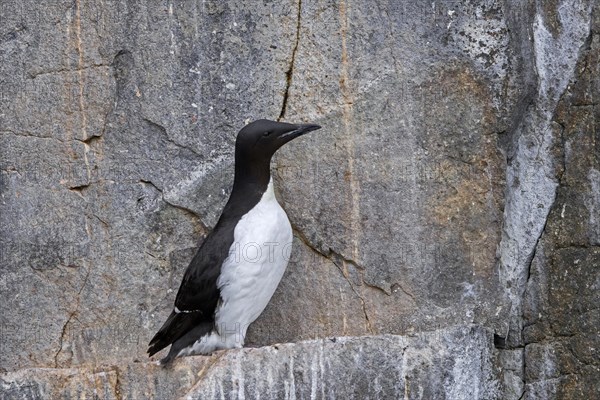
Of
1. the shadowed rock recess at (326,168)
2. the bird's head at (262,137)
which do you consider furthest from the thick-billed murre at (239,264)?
the shadowed rock recess at (326,168)

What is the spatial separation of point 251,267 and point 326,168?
2.06 feet

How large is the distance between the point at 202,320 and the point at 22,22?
5.17 feet

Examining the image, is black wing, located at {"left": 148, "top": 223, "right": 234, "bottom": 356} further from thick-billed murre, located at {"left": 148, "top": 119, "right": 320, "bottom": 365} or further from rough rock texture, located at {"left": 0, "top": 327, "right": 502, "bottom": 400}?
rough rock texture, located at {"left": 0, "top": 327, "right": 502, "bottom": 400}

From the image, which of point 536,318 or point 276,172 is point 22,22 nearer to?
point 276,172

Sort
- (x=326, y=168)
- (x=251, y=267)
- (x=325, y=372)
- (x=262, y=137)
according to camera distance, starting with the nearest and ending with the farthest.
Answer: (x=325, y=372) → (x=251, y=267) → (x=262, y=137) → (x=326, y=168)

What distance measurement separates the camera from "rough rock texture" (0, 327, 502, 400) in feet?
16.5

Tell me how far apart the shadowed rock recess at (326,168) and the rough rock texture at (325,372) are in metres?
0.29

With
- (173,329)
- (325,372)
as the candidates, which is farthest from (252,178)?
(325,372)

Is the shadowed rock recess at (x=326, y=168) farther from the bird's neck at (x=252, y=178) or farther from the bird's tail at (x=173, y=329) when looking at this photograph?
the bird's tail at (x=173, y=329)

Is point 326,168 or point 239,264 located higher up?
point 326,168

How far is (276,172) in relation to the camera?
18.8 feet

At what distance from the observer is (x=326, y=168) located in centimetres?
567

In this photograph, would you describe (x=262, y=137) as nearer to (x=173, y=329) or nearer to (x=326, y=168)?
(x=326, y=168)

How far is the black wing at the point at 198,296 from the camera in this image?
5.30m
